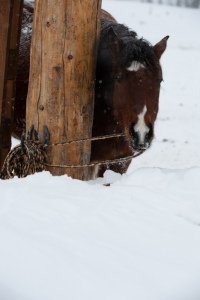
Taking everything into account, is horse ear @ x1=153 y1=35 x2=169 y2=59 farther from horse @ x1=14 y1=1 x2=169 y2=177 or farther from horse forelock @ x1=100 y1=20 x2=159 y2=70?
A: horse forelock @ x1=100 y1=20 x2=159 y2=70

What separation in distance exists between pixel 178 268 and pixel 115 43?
7.95 feet

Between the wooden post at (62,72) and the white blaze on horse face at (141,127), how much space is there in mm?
598

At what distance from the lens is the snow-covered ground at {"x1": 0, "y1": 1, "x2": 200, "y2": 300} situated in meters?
1.88

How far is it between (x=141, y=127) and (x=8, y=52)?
3.91 ft

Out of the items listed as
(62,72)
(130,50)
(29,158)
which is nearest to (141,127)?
(130,50)

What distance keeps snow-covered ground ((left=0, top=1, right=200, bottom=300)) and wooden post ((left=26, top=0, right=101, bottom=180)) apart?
37cm

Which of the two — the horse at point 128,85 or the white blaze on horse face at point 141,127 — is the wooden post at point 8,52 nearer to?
the horse at point 128,85

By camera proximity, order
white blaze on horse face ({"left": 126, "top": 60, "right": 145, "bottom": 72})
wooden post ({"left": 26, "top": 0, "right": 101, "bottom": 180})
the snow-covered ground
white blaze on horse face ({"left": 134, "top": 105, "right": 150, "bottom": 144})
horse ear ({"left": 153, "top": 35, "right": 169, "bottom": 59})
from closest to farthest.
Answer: the snow-covered ground → wooden post ({"left": 26, "top": 0, "right": 101, "bottom": 180}) → white blaze on horse face ({"left": 134, "top": 105, "right": 150, "bottom": 144}) → white blaze on horse face ({"left": 126, "top": 60, "right": 145, "bottom": 72}) → horse ear ({"left": 153, "top": 35, "right": 169, "bottom": 59})

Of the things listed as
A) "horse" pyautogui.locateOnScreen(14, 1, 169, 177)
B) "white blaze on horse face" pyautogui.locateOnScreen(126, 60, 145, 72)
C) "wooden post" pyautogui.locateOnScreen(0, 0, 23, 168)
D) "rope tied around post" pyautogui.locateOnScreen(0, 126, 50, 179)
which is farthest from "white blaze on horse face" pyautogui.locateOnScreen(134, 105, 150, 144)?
"wooden post" pyautogui.locateOnScreen(0, 0, 23, 168)

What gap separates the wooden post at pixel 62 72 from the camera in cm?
339

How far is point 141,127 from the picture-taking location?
159 inches

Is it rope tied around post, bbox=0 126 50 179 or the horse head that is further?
the horse head

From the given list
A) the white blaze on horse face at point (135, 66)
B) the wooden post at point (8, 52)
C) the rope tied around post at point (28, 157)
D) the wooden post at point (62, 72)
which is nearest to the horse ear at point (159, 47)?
the white blaze on horse face at point (135, 66)

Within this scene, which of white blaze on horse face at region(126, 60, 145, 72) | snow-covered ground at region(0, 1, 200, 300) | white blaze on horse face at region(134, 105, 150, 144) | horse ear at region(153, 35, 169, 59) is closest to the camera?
snow-covered ground at region(0, 1, 200, 300)
